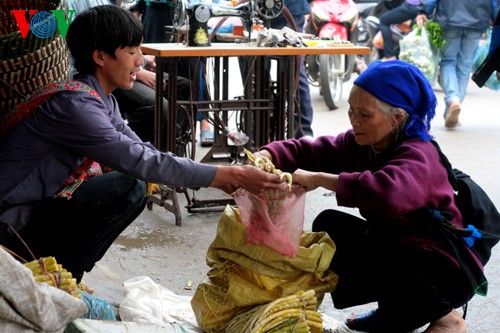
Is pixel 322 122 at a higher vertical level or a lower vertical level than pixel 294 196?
lower

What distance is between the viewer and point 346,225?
143 inches

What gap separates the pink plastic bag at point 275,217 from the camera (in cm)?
333

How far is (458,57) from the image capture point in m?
9.51

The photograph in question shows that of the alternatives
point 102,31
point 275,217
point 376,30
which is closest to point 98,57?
point 102,31

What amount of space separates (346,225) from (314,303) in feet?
1.55

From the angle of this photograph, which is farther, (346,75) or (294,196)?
(346,75)

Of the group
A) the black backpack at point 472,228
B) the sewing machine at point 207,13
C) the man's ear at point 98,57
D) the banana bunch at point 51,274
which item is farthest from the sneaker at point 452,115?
the banana bunch at point 51,274

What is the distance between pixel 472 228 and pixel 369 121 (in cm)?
58

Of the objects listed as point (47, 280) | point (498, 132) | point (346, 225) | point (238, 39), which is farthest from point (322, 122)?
point (47, 280)

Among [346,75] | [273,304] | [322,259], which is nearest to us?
[273,304]

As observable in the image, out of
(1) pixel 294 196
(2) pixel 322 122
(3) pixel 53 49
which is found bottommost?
(2) pixel 322 122

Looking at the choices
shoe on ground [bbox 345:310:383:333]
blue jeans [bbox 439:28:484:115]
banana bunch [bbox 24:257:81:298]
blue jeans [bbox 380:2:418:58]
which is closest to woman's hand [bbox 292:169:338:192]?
shoe on ground [bbox 345:310:383:333]

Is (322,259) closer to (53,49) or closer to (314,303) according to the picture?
(314,303)

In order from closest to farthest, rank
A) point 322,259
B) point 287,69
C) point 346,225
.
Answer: point 322,259
point 346,225
point 287,69
